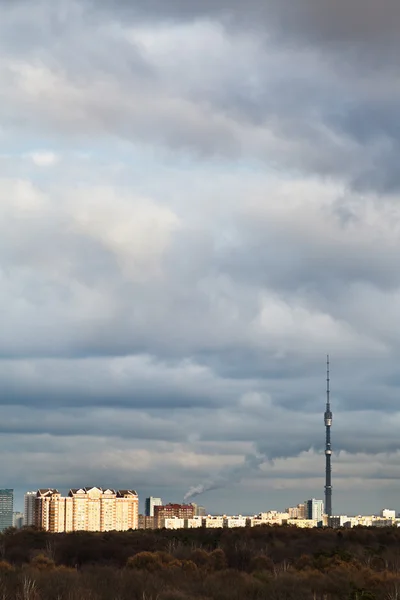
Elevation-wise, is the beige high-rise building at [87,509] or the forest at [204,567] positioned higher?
the forest at [204,567]

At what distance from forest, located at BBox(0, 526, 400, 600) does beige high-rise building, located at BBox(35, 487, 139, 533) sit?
123 meters

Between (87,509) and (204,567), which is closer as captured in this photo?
(204,567)

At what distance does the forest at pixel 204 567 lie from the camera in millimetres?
31812

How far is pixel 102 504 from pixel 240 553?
144m

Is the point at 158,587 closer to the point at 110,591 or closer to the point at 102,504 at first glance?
the point at 110,591

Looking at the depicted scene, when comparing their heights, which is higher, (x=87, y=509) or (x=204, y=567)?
(x=204, y=567)

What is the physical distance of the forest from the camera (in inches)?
1252

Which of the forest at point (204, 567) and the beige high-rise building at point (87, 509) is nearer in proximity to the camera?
the forest at point (204, 567)

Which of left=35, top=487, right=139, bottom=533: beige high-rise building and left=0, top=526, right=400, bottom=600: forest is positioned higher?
left=0, top=526, right=400, bottom=600: forest

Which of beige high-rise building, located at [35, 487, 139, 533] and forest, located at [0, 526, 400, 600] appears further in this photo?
beige high-rise building, located at [35, 487, 139, 533]

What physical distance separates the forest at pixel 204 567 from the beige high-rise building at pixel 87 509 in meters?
123

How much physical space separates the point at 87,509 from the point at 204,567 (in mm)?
152983

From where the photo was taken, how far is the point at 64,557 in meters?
51.9

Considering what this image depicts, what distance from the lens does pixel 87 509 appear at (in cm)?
18962
